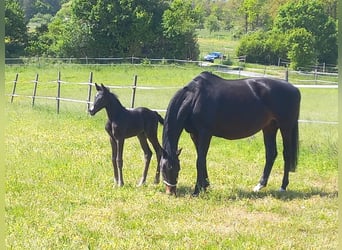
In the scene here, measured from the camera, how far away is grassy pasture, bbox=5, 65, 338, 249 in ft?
13.6

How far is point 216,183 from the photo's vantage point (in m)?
6.18

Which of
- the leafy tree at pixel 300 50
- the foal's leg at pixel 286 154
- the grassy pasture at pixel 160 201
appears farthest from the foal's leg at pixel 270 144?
the leafy tree at pixel 300 50

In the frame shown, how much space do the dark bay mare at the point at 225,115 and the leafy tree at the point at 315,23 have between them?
36.3 meters

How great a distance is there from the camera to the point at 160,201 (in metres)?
5.27

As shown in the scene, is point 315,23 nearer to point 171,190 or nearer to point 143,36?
point 143,36

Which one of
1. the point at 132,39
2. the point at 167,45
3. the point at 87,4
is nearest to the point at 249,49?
the point at 167,45

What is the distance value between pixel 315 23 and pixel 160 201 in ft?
141

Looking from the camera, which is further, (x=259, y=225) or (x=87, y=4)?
(x=87, y=4)

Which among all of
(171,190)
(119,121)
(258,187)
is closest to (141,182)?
(171,190)

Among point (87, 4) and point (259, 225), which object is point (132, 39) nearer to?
point (87, 4)

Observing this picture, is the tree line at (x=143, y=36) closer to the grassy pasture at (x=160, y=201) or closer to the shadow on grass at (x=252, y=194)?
the grassy pasture at (x=160, y=201)

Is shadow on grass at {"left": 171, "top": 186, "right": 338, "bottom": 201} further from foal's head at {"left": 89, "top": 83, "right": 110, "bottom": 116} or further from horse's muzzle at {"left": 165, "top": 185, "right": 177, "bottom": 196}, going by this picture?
foal's head at {"left": 89, "top": 83, "right": 110, "bottom": 116}

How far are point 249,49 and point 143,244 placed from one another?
1592 inches

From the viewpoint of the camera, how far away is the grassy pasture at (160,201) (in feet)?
13.6
